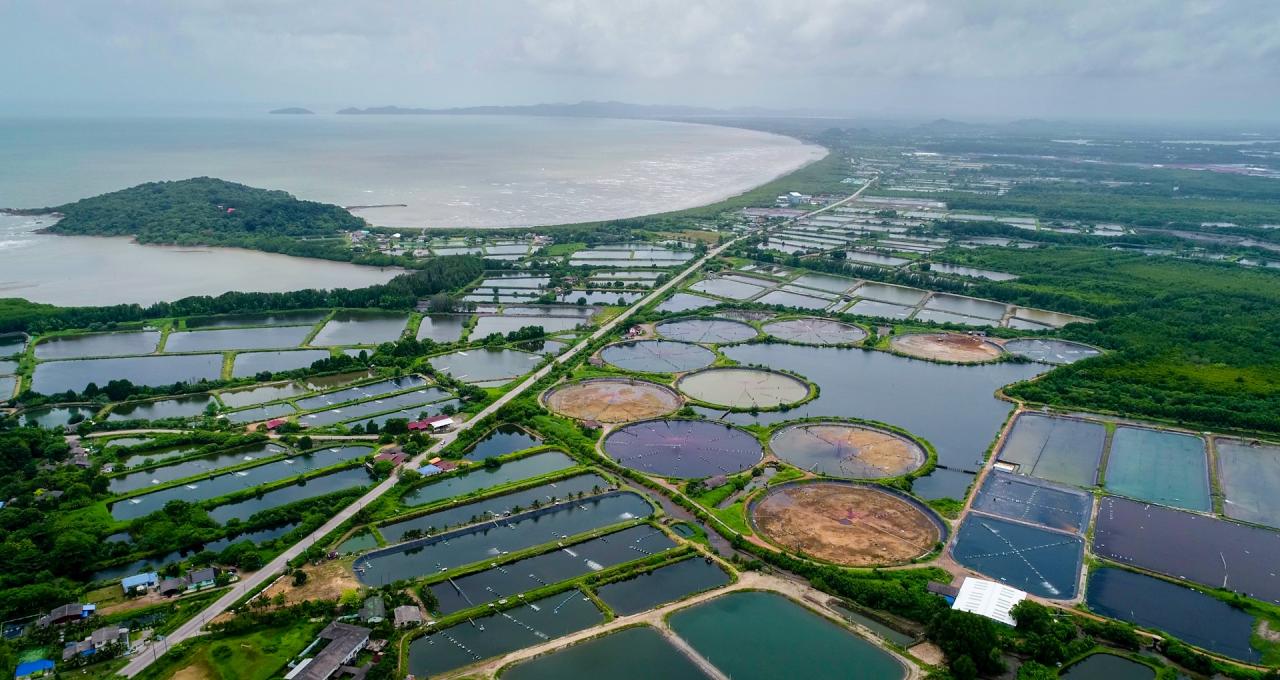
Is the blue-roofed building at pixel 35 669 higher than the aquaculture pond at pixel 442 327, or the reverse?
the aquaculture pond at pixel 442 327

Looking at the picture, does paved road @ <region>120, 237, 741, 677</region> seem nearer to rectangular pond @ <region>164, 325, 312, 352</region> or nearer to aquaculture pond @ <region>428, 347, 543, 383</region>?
aquaculture pond @ <region>428, 347, 543, 383</region>

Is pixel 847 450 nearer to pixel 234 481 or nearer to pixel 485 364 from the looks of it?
pixel 485 364

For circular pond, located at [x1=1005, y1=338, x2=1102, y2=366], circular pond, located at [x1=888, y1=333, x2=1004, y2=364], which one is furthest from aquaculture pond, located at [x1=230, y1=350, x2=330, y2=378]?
circular pond, located at [x1=1005, y1=338, x2=1102, y2=366]

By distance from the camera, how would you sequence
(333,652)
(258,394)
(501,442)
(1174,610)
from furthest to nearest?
(258,394), (501,442), (1174,610), (333,652)

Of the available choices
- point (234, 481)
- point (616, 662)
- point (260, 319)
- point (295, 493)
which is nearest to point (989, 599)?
point (616, 662)

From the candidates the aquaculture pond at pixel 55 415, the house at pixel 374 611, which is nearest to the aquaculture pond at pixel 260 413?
the aquaculture pond at pixel 55 415

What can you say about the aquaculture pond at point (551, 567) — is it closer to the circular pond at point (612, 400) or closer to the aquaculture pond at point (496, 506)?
the aquaculture pond at point (496, 506)
